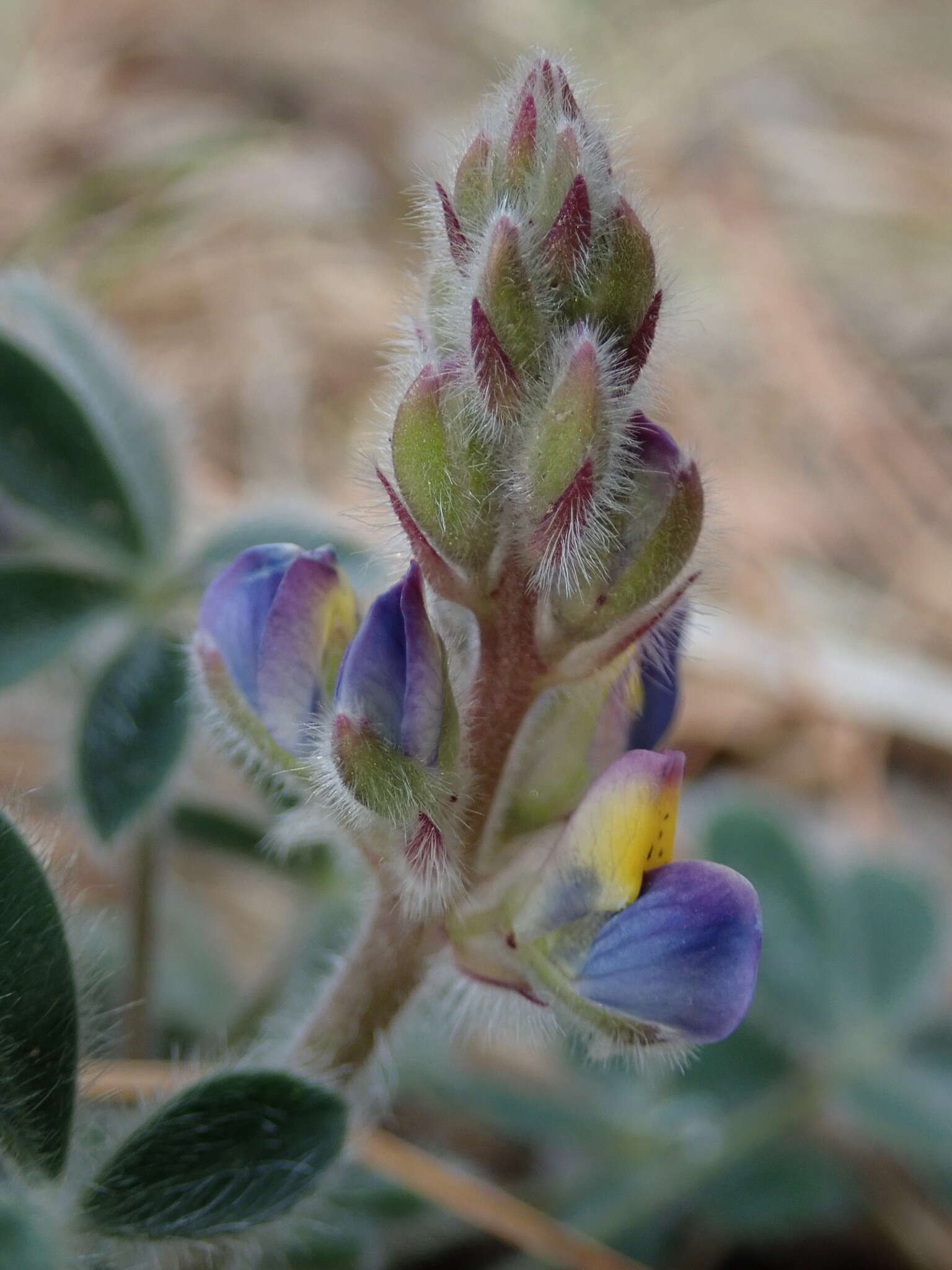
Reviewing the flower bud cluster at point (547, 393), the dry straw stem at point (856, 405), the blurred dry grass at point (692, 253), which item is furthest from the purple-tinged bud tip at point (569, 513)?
the dry straw stem at point (856, 405)

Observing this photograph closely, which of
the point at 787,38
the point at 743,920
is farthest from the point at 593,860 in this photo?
the point at 787,38

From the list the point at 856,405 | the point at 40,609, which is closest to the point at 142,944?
the point at 40,609

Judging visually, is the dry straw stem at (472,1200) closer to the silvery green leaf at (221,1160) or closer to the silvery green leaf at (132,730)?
the silvery green leaf at (132,730)

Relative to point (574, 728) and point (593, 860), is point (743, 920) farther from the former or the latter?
point (574, 728)

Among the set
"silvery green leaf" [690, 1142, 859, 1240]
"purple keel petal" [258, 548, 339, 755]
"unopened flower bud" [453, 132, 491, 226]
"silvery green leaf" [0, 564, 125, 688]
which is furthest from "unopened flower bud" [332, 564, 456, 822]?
"silvery green leaf" [690, 1142, 859, 1240]

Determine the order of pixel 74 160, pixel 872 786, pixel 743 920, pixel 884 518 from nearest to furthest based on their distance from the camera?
pixel 743 920, pixel 872 786, pixel 884 518, pixel 74 160

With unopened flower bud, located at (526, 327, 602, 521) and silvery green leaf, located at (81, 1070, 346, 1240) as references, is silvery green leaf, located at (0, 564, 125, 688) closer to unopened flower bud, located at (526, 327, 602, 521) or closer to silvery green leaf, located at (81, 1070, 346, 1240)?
silvery green leaf, located at (81, 1070, 346, 1240)

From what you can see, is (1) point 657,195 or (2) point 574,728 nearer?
(2) point 574,728
